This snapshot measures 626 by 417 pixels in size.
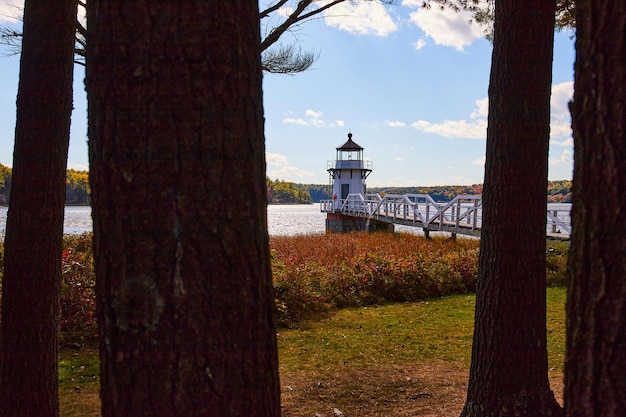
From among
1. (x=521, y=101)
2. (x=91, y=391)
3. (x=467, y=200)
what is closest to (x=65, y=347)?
(x=91, y=391)

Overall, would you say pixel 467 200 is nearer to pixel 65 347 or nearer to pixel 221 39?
pixel 65 347

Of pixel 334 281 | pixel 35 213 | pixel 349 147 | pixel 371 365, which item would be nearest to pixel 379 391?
pixel 371 365

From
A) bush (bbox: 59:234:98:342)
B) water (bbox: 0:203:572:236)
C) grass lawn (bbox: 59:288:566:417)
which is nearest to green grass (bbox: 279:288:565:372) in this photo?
grass lawn (bbox: 59:288:566:417)

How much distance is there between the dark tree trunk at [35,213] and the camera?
2.79 meters

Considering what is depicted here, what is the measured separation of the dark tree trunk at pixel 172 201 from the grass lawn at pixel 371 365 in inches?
129

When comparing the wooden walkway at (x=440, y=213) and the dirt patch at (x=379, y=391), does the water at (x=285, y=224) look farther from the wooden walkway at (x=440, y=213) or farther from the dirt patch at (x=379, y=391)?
the dirt patch at (x=379, y=391)

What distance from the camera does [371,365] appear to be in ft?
18.0

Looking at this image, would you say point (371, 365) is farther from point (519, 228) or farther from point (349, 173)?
point (349, 173)

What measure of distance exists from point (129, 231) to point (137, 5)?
0.56m

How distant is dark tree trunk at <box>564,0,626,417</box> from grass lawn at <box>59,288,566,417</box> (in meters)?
3.05

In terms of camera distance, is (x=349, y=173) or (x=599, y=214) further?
(x=349, y=173)

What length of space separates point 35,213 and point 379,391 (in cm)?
335

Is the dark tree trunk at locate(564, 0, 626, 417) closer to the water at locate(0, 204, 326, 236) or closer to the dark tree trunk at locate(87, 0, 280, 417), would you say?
the dark tree trunk at locate(87, 0, 280, 417)

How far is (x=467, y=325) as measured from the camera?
7.25 metres
